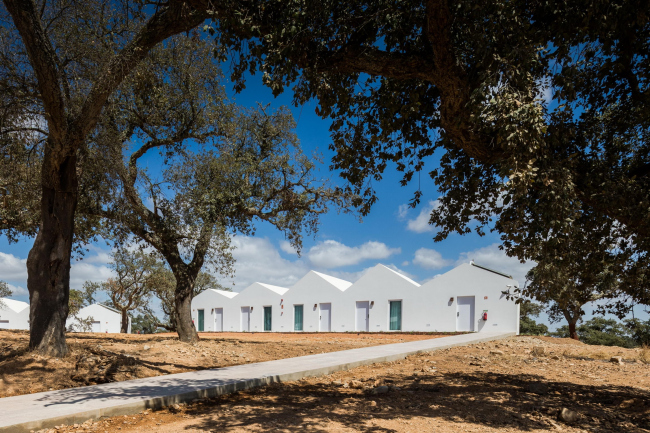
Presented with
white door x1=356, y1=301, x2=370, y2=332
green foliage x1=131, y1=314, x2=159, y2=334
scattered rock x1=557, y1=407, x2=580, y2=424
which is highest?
scattered rock x1=557, y1=407, x2=580, y2=424

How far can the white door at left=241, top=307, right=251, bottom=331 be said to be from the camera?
120ft

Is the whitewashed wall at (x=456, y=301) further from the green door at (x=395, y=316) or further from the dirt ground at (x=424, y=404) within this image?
the dirt ground at (x=424, y=404)

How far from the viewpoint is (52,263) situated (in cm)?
873

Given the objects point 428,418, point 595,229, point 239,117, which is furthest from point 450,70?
point 239,117

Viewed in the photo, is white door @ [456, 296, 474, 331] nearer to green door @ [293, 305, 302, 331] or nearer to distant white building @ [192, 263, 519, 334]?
distant white building @ [192, 263, 519, 334]

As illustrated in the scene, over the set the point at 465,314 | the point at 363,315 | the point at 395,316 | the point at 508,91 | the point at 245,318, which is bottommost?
the point at 245,318

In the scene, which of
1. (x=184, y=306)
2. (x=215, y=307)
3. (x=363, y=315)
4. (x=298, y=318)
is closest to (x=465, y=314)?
(x=363, y=315)

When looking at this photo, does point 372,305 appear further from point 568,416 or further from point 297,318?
point 568,416

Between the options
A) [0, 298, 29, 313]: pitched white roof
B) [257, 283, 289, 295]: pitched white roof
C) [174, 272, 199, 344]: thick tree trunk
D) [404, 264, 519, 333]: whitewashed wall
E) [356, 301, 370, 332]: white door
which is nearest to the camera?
[174, 272, 199, 344]: thick tree trunk

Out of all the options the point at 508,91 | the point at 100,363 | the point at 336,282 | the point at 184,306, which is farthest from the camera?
the point at 336,282

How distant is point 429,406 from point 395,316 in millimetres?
23284

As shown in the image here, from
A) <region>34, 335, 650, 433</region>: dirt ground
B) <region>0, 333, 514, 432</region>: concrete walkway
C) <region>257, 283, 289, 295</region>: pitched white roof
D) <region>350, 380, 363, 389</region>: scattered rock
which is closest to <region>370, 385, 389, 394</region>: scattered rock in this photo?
<region>34, 335, 650, 433</region>: dirt ground

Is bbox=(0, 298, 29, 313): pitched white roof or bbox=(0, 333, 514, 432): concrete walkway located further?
bbox=(0, 298, 29, 313): pitched white roof

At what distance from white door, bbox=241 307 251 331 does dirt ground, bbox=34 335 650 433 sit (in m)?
27.6
